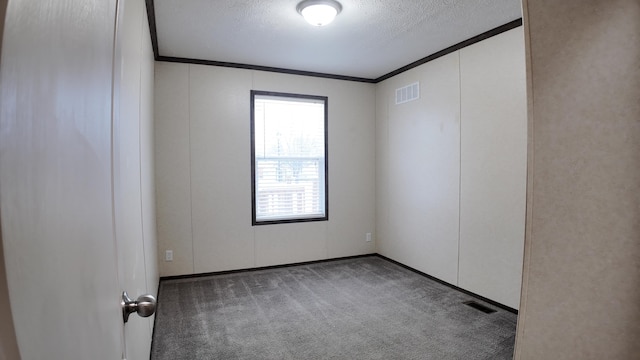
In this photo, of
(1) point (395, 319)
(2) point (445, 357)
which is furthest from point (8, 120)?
(1) point (395, 319)

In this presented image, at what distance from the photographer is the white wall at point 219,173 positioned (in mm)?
4012

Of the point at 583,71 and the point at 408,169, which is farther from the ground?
the point at 583,71

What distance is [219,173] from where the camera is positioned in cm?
423

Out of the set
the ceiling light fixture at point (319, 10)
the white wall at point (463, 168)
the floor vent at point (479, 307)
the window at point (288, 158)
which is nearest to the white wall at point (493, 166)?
the white wall at point (463, 168)

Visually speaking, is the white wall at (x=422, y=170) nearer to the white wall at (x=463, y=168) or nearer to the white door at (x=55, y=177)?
the white wall at (x=463, y=168)

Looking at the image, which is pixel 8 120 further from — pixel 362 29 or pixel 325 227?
pixel 325 227

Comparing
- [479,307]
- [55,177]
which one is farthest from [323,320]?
[55,177]

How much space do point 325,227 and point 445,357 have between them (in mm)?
2599

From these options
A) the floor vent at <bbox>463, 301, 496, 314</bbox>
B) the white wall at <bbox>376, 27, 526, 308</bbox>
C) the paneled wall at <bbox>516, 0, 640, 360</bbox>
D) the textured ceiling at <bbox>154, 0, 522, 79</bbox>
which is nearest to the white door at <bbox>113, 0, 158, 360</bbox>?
the textured ceiling at <bbox>154, 0, 522, 79</bbox>

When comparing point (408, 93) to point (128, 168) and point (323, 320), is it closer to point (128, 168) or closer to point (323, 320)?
point (323, 320)

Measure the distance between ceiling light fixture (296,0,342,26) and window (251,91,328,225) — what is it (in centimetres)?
174

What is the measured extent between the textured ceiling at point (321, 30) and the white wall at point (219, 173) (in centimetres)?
30

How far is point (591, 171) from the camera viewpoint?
117 centimetres

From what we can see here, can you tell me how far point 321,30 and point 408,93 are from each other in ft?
5.40
